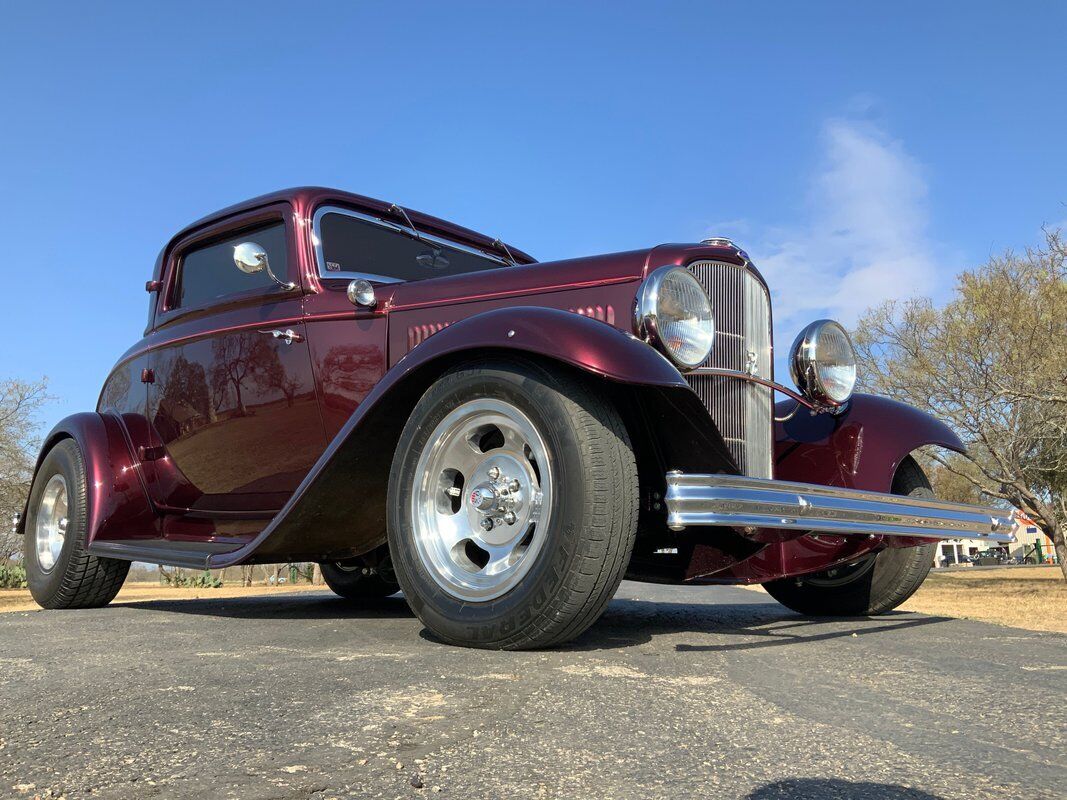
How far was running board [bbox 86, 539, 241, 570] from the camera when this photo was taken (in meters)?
3.56

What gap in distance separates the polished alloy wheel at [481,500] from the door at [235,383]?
1.23m

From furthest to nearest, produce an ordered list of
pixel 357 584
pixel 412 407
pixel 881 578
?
pixel 357 584, pixel 881 578, pixel 412 407

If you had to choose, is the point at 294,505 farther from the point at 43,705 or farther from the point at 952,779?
the point at 952,779

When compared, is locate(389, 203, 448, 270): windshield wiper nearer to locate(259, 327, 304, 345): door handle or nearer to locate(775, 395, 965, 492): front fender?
locate(259, 327, 304, 345): door handle

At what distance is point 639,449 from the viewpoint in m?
2.89

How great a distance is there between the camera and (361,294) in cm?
367

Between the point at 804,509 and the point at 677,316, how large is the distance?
0.82 metres

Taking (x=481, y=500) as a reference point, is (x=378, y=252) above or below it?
above

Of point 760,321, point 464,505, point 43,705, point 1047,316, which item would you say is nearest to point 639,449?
point 464,505

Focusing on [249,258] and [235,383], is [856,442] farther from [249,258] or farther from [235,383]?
[235,383]

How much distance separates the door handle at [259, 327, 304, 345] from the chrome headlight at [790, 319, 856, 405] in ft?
7.45

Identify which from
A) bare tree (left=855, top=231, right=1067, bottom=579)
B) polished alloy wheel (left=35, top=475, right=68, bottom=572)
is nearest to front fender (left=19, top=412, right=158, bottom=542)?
polished alloy wheel (left=35, top=475, right=68, bottom=572)

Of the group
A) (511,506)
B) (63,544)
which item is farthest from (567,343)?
(63,544)

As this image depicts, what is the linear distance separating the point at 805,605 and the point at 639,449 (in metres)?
1.75
